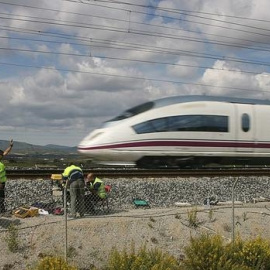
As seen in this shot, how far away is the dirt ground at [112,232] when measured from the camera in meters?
9.31

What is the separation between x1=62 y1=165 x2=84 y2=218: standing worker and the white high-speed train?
426 centimetres

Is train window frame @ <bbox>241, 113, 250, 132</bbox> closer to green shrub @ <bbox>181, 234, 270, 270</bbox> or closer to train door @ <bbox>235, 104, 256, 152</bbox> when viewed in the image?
train door @ <bbox>235, 104, 256, 152</bbox>

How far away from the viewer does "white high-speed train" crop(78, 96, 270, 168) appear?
15.9 metres

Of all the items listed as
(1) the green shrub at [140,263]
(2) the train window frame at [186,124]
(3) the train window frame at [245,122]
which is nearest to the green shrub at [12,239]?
(1) the green shrub at [140,263]

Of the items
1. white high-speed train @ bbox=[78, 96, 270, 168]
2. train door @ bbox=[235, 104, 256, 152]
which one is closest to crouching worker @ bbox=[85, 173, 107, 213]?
white high-speed train @ bbox=[78, 96, 270, 168]

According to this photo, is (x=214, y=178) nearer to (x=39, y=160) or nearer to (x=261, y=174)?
(x=261, y=174)

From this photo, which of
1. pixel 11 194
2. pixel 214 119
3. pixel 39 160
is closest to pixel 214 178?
pixel 214 119

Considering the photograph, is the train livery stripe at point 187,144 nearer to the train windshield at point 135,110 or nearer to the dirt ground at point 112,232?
the train windshield at point 135,110

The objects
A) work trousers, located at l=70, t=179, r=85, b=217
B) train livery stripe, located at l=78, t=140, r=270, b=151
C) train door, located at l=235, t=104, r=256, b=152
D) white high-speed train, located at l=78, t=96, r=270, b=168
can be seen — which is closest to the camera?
work trousers, located at l=70, t=179, r=85, b=217

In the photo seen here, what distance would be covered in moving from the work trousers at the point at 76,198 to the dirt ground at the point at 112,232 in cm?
31

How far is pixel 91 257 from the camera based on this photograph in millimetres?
9453

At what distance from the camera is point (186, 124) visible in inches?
650

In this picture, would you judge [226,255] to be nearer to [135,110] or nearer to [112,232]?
[112,232]

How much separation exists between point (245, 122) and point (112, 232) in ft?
30.4
